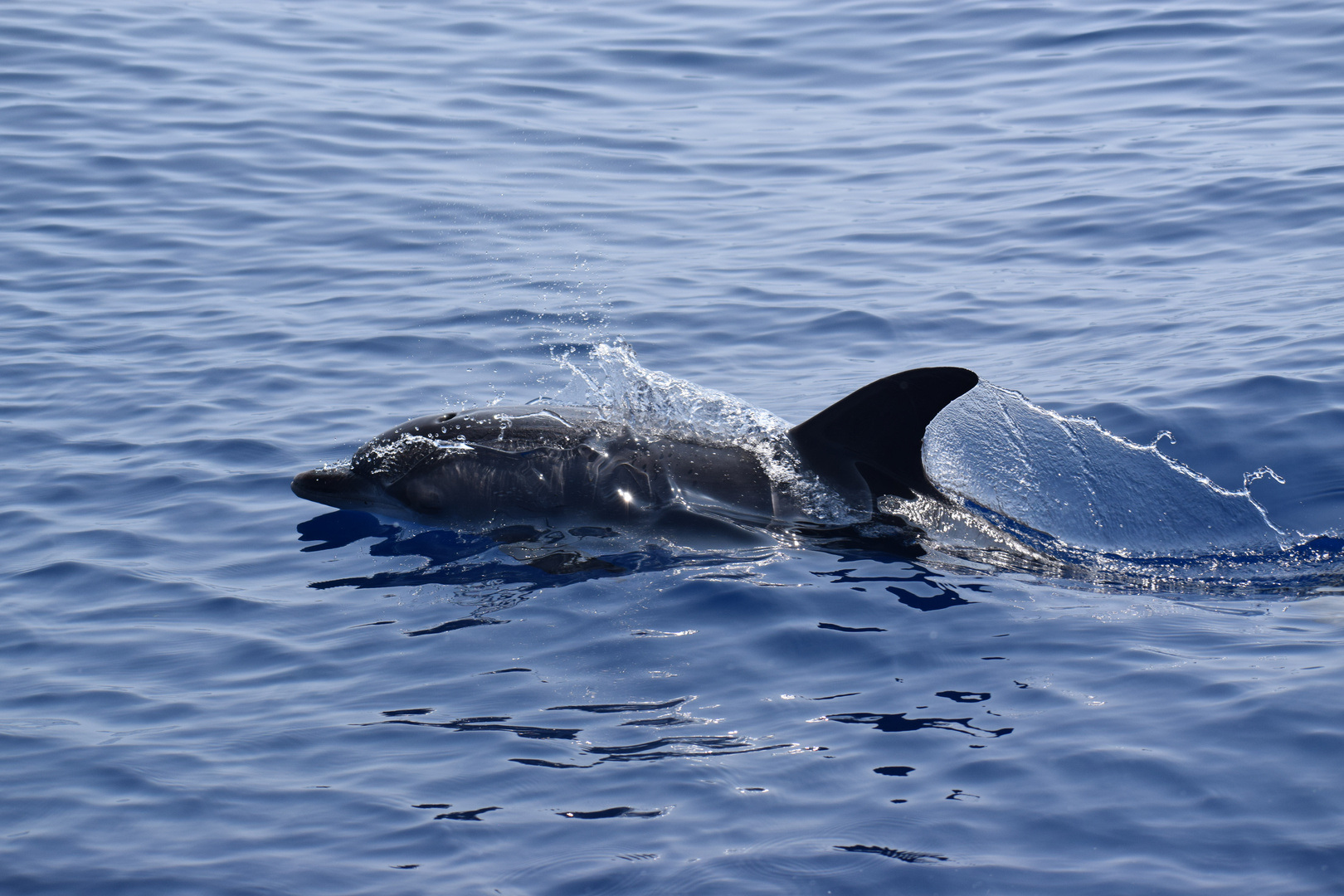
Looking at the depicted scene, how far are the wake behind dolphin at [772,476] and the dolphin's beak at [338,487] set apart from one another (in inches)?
0.4

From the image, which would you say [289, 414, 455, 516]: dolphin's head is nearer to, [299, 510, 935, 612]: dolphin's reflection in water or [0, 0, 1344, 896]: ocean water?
[0, 0, 1344, 896]: ocean water

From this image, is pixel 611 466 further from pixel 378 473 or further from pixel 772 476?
pixel 378 473

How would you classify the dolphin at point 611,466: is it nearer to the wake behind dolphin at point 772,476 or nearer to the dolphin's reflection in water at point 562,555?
the wake behind dolphin at point 772,476

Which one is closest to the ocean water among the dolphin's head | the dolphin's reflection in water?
the dolphin's reflection in water

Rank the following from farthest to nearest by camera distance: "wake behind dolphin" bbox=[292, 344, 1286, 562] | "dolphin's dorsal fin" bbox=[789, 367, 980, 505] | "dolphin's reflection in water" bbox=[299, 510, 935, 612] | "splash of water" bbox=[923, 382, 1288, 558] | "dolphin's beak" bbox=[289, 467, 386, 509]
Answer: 1. "dolphin's beak" bbox=[289, 467, 386, 509]
2. "splash of water" bbox=[923, 382, 1288, 558]
3. "wake behind dolphin" bbox=[292, 344, 1286, 562]
4. "dolphin's reflection in water" bbox=[299, 510, 935, 612]
5. "dolphin's dorsal fin" bbox=[789, 367, 980, 505]

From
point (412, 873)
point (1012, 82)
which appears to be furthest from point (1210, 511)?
point (1012, 82)

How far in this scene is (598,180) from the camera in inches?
755

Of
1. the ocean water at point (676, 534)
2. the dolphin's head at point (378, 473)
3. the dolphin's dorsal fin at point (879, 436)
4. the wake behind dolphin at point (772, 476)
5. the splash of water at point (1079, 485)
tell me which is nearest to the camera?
the ocean water at point (676, 534)

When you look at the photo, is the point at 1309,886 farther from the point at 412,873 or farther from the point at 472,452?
the point at 472,452

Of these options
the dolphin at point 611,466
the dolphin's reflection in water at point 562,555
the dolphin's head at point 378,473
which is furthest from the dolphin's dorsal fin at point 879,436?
the dolphin's head at point 378,473

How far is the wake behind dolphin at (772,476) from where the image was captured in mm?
9023

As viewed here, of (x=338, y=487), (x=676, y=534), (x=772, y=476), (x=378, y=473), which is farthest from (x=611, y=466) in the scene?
(x=338, y=487)

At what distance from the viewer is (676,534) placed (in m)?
9.08

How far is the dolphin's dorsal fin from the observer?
27.9ft
